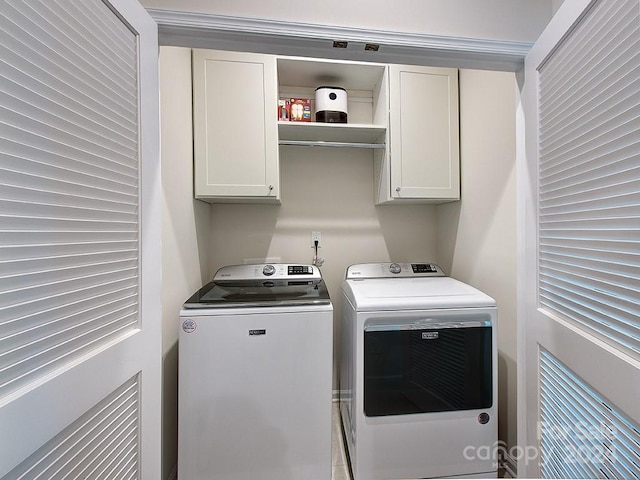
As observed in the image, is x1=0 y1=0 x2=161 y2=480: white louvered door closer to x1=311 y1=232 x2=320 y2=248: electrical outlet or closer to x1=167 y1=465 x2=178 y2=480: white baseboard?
x1=167 y1=465 x2=178 y2=480: white baseboard

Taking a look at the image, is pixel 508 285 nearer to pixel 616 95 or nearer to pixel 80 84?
pixel 616 95

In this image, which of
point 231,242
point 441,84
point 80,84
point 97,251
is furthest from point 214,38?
point 441,84

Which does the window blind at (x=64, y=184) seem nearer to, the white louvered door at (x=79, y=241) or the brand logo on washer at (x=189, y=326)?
the white louvered door at (x=79, y=241)

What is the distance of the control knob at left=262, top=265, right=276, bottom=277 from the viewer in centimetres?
197

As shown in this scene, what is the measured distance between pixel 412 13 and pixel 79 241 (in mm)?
1268

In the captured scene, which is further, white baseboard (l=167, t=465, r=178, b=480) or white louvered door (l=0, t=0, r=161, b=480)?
white baseboard (l=167, t=465, r=178, b=480)

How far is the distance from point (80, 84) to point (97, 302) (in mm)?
518

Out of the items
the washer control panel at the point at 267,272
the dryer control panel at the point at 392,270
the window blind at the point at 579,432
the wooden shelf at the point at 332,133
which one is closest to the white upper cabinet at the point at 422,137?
the wooden shelf at the point at 332,133

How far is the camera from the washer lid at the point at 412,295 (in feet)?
4.88

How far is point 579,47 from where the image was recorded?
0.81 m

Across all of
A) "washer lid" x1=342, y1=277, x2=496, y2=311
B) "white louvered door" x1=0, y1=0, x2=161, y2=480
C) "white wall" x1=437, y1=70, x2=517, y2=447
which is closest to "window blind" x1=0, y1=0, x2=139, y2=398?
"white louvered door" x1=0, y1=0, x2=161, y2=480

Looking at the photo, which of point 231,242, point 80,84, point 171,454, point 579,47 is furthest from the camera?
point 231,242

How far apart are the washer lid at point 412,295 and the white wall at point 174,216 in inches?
37.8

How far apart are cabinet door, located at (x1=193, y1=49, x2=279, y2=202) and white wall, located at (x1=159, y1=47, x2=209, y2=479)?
0.07 meters
